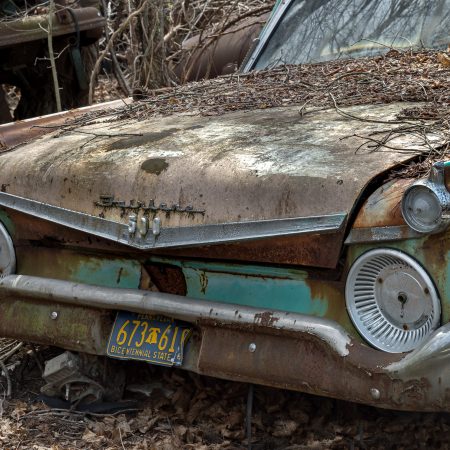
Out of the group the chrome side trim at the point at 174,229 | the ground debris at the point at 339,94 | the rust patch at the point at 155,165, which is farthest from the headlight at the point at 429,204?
the rust patch at the point at 155,165

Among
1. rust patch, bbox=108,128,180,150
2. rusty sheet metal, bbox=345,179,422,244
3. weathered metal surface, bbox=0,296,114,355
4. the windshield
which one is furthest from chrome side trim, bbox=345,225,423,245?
the windshield

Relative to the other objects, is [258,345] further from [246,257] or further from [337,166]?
[337,166]

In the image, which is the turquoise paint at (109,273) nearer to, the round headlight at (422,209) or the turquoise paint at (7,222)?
the turquoise paint at (7,222)

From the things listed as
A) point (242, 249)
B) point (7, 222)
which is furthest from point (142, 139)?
point (242, 249)

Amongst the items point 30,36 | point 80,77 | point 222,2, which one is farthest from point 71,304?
point 222,2

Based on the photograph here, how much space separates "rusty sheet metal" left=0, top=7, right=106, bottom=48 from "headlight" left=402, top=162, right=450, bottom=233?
17.5 ft

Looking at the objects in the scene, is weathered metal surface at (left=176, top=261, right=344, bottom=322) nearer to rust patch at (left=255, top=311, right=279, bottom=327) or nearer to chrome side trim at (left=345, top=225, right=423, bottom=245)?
rust patch at (left=255, top=311, right=279, bottom=327)

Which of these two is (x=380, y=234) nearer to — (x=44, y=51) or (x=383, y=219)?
(x=383, y=219)

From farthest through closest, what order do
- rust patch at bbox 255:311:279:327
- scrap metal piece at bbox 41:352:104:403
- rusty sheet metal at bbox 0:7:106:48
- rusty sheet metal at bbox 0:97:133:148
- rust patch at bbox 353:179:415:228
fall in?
rusty sheet metal at bbox 0:7:106:48 < rusty sheet metal at bbox 0:97:133:148 < scrap metal piece at bbox 41:352:104:403 < rust patch at bbox 255:311:279:327 < rust patch at bbox 353:179:415:228

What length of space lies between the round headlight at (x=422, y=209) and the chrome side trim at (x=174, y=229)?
22 cm

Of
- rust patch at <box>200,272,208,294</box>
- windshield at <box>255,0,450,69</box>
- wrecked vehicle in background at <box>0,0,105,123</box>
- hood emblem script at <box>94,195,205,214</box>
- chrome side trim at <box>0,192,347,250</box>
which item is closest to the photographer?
chrome side trim at <box>0,192,347,250</box>

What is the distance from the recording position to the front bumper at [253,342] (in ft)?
9.07

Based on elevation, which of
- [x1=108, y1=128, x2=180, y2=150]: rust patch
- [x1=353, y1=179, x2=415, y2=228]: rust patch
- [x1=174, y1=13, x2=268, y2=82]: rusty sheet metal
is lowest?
[x1=353, y1=179, x2=415, y2=228]: rust patch

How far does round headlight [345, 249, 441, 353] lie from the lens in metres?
2.78
